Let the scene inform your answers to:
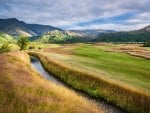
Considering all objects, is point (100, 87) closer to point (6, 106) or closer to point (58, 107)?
point (58, 107)

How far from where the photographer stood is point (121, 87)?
30.7 meters

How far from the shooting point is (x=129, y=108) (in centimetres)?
2591

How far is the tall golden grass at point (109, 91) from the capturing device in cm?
2567

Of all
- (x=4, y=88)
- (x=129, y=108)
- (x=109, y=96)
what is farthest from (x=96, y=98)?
(x=4, y=88)

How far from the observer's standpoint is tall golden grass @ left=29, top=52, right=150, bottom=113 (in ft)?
84.2

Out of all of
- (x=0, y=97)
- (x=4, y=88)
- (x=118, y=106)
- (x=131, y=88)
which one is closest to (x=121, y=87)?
(x=131, y=88)

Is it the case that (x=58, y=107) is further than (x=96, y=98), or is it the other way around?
(x=96, y=98)

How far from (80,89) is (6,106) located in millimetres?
25091

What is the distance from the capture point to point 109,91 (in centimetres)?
3161

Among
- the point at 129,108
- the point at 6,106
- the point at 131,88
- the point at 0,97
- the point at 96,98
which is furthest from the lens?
the point at 96,98

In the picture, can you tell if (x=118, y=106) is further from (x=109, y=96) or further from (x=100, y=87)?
(x=100, y=87)

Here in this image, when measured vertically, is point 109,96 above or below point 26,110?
below

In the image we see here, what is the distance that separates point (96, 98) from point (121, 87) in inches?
108

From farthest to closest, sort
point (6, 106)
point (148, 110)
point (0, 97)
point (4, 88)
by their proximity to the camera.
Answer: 1. point (148, 110)
2. point (4, 88)
3. point (0, 97)
4. point (6, 106)
